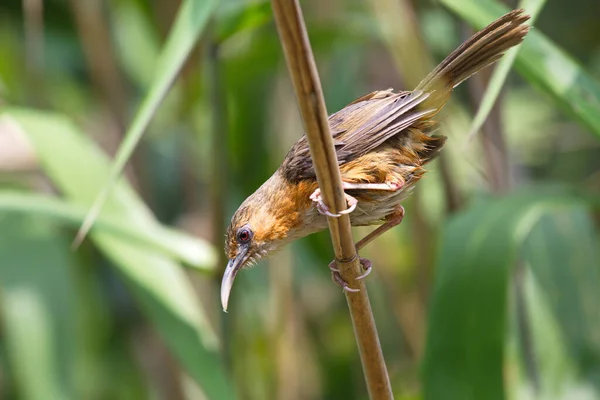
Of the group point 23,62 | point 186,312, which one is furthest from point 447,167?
point 23,62

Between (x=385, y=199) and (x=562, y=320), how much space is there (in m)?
0.93

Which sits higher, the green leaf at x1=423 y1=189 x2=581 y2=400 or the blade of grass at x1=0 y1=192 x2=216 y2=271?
the blade of grass at x1=0 y1=192 x2=216 y2=271

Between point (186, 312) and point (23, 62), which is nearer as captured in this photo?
point (186, 312)

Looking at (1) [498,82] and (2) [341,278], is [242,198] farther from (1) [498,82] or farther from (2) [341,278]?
(1) [498,82]

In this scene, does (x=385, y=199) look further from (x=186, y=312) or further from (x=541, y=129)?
(x=541, y=129)

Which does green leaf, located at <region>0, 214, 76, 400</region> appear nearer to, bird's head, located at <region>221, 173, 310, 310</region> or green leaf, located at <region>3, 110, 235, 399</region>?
green leaf, located at <region>3, 110, 235, 399</region>

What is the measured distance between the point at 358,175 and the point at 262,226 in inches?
10.7

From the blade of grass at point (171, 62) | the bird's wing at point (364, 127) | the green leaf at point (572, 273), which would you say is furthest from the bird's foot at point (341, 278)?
the green leaf at point (572, 273)

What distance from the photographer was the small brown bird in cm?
196

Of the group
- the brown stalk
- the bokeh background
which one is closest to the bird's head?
the bokeh background

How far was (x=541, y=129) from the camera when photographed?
418cm

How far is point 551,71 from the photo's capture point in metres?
1.86

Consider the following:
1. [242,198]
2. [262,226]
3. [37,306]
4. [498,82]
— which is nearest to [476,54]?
[498,82]

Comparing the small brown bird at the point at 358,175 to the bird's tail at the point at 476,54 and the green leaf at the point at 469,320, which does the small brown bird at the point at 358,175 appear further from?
the green leaf at the point at 469,320
